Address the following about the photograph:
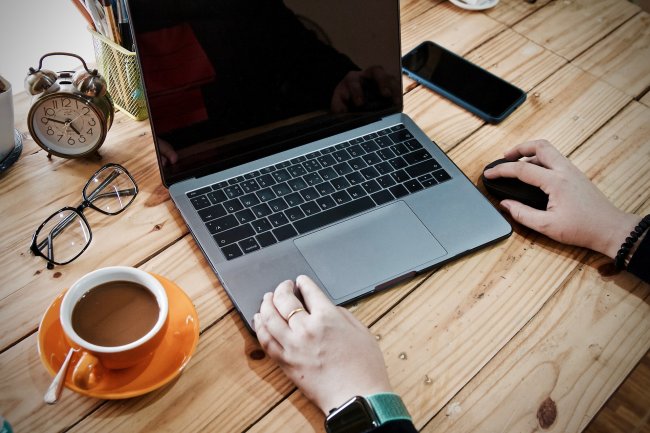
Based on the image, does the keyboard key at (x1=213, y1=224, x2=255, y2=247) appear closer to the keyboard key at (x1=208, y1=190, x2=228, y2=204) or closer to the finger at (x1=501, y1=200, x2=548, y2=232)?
the keyboard key at (x1=208, y1=190, x2=228, y2=204)

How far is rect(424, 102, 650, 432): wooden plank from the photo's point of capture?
2.33 feet

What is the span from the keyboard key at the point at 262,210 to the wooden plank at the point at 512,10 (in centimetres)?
83

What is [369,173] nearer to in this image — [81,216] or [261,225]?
[261,225]

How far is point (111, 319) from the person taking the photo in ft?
2.17

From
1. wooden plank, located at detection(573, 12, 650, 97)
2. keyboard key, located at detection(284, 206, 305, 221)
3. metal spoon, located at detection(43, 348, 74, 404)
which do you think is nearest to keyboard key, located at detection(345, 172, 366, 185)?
keyboard key, located at detection(284, 206, 305, 221)

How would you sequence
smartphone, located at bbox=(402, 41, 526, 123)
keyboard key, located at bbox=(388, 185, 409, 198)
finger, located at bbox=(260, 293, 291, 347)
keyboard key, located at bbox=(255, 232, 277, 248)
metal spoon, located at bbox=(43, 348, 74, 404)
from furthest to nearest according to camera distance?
smartphone, located at bbox=(402, 41, 526, 123), keyboard key, located at bbox=(388, 185, 409, 198), keyboard key, located at bbox=(255, 232, 277, 248), finger, located at bbox=(260, 293, 291, 347), metal spoon, located at bbox=(43, 348, 74, 404)

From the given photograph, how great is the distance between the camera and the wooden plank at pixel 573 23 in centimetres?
129

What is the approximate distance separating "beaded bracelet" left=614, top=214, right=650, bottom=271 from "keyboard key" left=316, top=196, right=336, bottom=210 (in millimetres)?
447

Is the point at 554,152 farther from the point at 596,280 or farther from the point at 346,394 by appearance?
the point at 346,394

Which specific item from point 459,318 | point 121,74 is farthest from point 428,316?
point 121,74

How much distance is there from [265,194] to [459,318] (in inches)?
13.3

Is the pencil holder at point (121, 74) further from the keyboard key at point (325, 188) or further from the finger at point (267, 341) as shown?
the finger at point (267, 341)

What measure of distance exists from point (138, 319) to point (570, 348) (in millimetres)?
580

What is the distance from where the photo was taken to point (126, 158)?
943 millimetres
